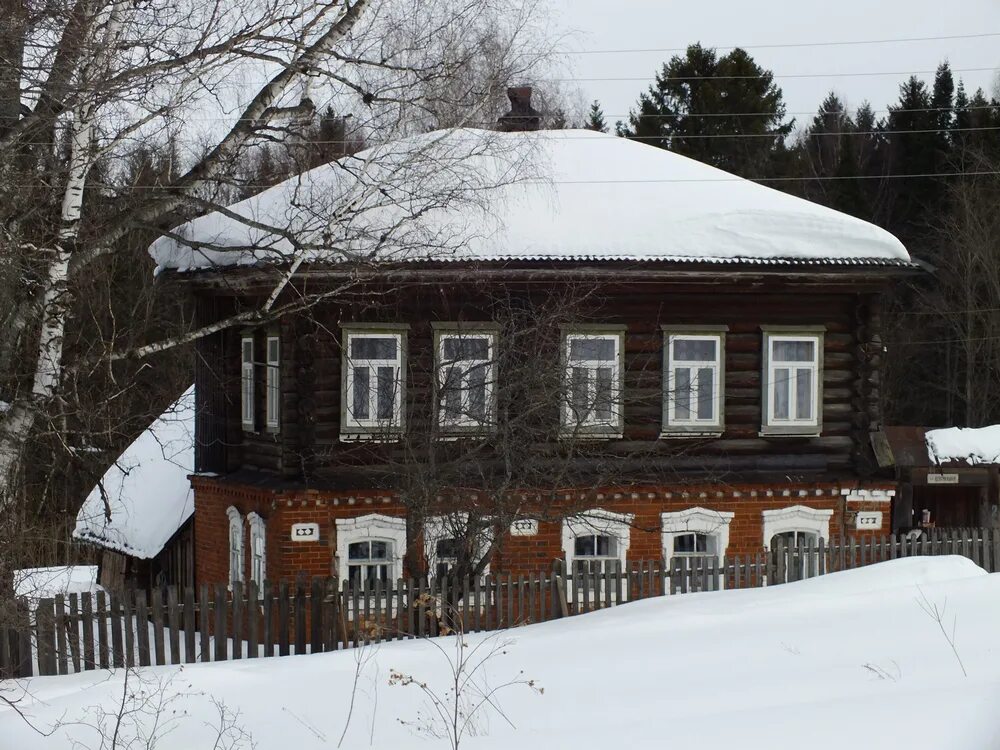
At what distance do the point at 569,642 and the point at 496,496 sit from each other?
3104mm

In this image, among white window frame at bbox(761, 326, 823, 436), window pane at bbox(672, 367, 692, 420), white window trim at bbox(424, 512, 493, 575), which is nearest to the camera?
white window trim at bbox(424, 512, 493, 575)

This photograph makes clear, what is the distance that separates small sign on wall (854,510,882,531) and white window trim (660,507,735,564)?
185 centimetres

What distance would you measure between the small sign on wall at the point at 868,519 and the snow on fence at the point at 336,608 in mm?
1255

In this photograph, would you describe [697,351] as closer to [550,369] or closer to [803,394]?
[803,394]

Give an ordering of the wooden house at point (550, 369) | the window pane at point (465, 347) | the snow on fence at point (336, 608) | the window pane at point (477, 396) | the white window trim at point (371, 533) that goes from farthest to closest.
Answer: the white window trim at point (371, 533)
the window pane at point (465, 347)
the wooden house at point (550, 369)
the window pane at point (477, 396)
the snow on fence at point (336, 608)

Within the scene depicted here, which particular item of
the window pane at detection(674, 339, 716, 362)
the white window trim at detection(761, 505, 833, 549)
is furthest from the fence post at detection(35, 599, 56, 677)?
the white window trim at detection(761, 505, 833, 549)

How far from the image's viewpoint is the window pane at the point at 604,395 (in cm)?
1438

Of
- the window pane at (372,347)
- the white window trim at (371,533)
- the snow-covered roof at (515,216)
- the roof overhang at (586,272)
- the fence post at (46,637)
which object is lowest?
the fence post at (46,637)

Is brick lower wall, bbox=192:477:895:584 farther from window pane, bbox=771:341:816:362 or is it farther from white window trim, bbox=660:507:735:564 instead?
window pane, bbox=771:341:816:362

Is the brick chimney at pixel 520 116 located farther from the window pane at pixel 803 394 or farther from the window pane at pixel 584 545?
the window pane at pixel 584 545

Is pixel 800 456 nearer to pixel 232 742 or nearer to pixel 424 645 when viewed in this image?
pixel 424 645

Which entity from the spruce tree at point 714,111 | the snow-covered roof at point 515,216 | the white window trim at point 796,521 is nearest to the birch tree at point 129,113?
the snow-covered roof at point 515,216

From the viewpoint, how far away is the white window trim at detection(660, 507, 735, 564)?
16.3 m

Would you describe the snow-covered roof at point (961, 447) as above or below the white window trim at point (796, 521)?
above
